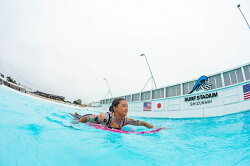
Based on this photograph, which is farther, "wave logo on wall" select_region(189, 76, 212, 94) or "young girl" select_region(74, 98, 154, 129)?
"wave logo on wall" select_region(189, 76, 212, 94)

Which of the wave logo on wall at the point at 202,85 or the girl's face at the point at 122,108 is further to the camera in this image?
the wave logo on wall at the point at 202,85

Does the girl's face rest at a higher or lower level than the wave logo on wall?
lower

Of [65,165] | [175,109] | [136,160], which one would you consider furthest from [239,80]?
[65,165]

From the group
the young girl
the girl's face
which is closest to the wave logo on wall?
the young girl

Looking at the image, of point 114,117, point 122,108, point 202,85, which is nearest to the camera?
point 122,108

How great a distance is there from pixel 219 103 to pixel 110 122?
23.7 feet

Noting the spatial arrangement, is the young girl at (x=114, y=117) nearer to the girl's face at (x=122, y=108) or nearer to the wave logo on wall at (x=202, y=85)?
the girl's face at (x=122, y=108)

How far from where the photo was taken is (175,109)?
34.1 feet

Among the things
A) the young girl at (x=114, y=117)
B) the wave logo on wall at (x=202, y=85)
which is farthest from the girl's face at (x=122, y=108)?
the wave logo on wall at (x=202, y=85)

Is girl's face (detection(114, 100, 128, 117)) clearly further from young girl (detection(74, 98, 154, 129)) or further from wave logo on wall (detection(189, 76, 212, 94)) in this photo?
wave logo on wall (detection(189, 76, 212, 94))

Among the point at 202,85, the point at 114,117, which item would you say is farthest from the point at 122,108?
the point at 202,85

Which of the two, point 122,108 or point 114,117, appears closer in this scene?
point 122,108

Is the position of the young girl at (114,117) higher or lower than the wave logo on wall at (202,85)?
lower

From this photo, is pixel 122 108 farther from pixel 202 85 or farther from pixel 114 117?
pixel 202 85
